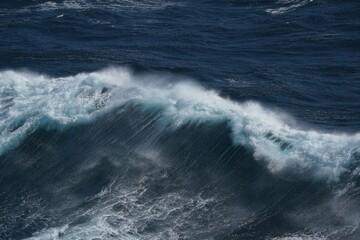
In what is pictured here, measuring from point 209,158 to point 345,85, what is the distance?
15.7m

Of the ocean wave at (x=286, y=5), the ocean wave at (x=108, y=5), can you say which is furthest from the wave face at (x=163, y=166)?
the ocean wave at (x=108, y=5)

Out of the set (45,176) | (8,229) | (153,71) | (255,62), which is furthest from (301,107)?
(8,229)

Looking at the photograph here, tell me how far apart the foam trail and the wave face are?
0.09 meters

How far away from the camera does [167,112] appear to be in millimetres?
45562

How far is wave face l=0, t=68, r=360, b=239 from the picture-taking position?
3662cm

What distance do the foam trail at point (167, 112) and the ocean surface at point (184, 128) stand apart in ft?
0.34

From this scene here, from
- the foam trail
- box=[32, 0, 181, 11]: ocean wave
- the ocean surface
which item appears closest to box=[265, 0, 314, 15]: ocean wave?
the ocean surface

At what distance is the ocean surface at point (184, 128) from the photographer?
37.1m

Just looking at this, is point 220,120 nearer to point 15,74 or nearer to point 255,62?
Answer: point 255,62

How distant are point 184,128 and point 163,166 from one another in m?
3.83

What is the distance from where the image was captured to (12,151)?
4534 centimetres

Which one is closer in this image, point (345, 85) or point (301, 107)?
point (301, 107)

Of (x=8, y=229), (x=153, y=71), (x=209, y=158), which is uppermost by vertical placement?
(x=153, y=71)

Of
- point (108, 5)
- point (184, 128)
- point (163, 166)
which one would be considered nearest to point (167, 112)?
point (184, 128)
